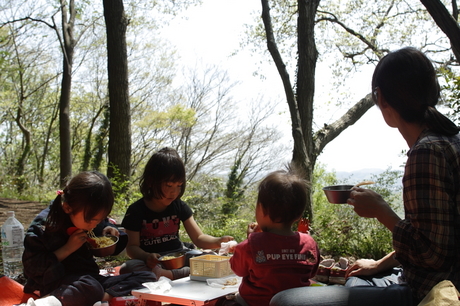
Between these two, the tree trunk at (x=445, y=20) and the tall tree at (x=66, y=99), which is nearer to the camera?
the tree trunk at (x=445, y=20)

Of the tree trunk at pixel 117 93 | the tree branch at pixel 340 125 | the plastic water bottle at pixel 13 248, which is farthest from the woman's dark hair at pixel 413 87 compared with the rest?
the tree branch at pixel 340 125

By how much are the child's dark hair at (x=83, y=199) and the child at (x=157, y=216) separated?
498 millimetres

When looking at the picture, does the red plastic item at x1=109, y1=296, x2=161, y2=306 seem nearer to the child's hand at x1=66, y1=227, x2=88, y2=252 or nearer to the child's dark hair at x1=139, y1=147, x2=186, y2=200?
the child's hand at x1=66, y1=227, x2=88, y2=252

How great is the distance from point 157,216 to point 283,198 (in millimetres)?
1244

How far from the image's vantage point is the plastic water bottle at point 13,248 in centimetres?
A: 352

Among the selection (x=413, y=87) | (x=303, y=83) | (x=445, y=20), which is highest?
(x=303, y=83)

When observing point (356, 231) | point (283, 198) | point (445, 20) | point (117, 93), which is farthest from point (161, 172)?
point (117, 93)

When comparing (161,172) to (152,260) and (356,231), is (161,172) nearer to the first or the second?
(152,260)

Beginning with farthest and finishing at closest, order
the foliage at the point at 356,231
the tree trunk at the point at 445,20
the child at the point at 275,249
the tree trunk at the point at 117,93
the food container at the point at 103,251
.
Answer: the tree trunk at the point at 117,93, the foliage at the point at 356,231, the tree trunk at the point at 445,20, the food container at the point at 103,251, the child at the point at 275,249

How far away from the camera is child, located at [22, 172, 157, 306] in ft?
7.63

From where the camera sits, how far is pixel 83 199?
2.35 meters

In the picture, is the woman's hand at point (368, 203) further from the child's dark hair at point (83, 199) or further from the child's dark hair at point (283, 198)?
the child's dark hair at point (83, 199)

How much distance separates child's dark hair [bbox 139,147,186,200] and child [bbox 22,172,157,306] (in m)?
0.48

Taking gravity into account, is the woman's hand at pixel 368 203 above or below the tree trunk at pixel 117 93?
below
